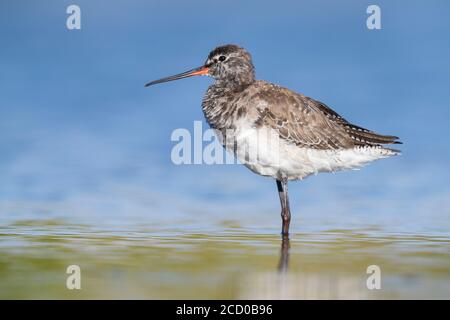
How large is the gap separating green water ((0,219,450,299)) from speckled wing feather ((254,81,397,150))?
1710mm

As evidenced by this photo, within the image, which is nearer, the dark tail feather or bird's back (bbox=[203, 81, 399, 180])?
bird's back (bbox=[203, 81, 399, 180])

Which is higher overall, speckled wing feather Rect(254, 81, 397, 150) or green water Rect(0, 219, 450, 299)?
speckled wing feather Rect(254, 81, 397, 150)

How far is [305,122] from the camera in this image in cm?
1407

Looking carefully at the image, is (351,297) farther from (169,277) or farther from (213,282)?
(169,277)

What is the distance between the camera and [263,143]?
13.3 m

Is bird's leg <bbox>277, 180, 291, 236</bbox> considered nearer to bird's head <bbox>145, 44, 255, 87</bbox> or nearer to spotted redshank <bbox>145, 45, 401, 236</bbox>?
spotted redshank <bbox>145, 45, 401, 236</bbox>

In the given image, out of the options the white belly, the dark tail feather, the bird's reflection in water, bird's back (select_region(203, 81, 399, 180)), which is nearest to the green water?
the bird's reflection in water

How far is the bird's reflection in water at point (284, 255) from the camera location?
1024 cm

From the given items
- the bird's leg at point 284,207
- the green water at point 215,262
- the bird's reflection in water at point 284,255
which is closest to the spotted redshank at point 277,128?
the bird's leg at point 284,207

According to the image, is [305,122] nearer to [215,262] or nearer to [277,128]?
[277,128]

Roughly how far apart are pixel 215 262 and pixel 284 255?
3.88ft

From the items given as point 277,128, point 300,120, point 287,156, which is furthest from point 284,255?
point 300,120

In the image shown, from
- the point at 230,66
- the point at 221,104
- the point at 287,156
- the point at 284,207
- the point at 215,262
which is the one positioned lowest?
the point at 215,262

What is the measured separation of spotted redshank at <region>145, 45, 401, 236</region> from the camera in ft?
43.9
